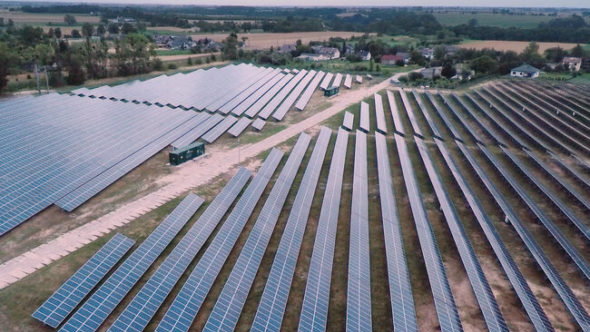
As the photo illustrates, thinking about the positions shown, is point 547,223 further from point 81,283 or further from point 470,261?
point 81,283

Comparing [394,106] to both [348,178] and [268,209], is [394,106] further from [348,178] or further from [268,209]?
[268,209]

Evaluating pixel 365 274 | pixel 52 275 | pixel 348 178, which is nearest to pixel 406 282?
pixel 365 274

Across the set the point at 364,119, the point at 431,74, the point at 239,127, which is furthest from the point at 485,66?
the point at 239,127

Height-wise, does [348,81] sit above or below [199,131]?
above

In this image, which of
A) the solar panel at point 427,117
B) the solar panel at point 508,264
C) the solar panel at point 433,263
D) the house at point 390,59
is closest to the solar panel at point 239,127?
the solar panel at point 433,263

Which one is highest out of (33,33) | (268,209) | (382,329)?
(33,33)

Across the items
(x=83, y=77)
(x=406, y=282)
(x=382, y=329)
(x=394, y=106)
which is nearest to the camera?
(x=382, y=329)
